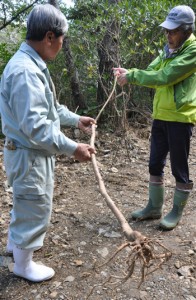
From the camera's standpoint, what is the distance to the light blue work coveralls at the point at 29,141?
Answer: 77.2 inches

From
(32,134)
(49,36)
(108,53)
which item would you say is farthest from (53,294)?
(108,53)

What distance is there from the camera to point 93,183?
430 centimetres

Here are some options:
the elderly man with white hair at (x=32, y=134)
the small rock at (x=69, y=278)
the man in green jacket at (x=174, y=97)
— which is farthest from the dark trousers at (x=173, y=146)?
the small rock at (x=69, y=278)

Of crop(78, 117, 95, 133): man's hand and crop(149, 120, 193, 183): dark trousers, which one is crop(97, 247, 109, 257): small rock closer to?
crop(149, 120, 193, 183): dark trousers

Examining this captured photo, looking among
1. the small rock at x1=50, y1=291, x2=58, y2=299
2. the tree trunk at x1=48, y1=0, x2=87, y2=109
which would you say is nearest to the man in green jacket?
the small rock at x1=50, y1=291, x2=58, y2=299

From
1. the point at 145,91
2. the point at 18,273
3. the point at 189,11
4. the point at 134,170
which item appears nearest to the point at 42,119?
the point at 18,273

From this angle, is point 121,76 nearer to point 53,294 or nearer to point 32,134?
point 32,134

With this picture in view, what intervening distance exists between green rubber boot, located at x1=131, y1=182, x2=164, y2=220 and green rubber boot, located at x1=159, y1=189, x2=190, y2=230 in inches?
6.9

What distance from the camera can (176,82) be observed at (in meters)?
2.90

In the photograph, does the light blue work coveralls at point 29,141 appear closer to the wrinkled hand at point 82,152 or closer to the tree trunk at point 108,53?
the wrinkled hand at point 82,152

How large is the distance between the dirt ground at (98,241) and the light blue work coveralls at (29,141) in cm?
44

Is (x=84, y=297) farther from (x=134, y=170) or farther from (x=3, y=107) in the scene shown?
(x=134, y=170)

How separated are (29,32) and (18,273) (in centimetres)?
174

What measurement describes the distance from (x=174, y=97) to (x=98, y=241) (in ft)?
4.86
